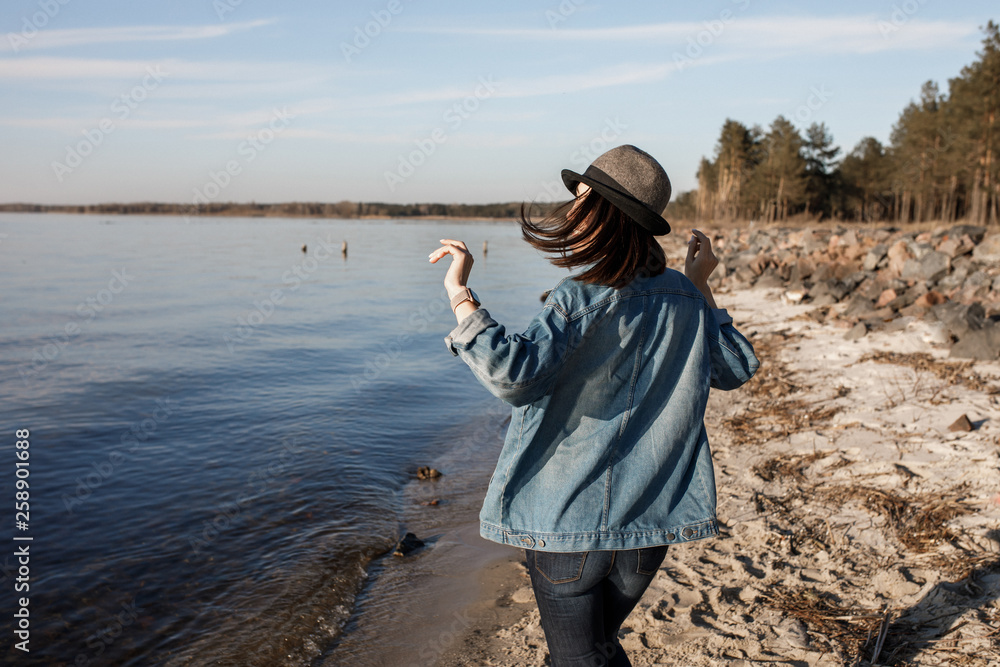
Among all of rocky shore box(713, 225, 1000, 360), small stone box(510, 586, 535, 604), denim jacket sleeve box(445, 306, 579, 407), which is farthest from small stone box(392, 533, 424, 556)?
rocky shore box(713, 225, 1000, 360)

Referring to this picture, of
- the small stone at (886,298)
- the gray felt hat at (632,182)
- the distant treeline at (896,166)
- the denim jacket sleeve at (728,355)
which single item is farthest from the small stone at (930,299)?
the distant treeline at (896,166)

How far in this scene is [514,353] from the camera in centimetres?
156

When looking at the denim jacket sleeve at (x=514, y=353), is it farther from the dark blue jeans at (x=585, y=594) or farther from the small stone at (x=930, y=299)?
the small stone at (x=930, y=299)

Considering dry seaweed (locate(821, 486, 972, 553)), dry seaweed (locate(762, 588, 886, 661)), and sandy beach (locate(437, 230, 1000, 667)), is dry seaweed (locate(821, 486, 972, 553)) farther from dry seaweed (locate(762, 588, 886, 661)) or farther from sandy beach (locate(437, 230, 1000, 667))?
dry seaweed (locate(762, 588, 886, 661))

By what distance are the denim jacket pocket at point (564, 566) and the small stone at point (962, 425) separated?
18.8 feet

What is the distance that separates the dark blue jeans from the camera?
6.01ft

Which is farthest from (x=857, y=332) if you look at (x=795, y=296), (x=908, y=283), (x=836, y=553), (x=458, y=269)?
(x=458, y=269)

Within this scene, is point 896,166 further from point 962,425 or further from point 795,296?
point 962,425

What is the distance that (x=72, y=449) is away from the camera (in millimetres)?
8414

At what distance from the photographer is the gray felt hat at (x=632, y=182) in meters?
1.71

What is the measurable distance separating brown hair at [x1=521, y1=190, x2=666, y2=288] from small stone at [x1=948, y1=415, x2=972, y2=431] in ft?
18.7

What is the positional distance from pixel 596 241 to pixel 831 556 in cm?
356

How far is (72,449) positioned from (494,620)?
6853 mm

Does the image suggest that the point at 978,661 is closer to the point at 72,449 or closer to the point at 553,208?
the point at 553,208
